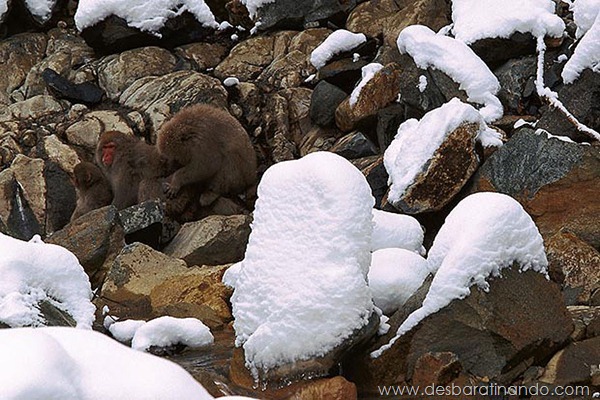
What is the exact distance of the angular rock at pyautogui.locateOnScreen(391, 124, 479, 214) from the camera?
7.86m

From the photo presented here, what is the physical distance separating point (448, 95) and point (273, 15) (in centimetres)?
329

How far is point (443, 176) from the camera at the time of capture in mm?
7906

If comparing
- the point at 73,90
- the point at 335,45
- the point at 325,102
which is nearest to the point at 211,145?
the point at 325,102

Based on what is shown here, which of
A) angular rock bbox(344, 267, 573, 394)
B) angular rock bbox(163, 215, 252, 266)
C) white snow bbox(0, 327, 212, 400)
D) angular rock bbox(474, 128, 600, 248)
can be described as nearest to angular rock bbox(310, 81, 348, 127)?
angular rock bbox(163, 215, 252, 266)

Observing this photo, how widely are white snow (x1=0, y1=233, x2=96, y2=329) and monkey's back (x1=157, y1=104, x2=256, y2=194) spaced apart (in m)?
3.47

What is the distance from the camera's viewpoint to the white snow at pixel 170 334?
6.13 meters

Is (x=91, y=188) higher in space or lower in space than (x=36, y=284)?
lower

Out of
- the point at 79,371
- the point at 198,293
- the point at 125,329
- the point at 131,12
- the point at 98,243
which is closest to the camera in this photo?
the point at 79,371

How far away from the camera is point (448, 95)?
29.7ft

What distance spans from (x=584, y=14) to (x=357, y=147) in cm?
233

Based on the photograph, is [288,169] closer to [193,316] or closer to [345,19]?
[193,316]

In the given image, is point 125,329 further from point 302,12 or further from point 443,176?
point 302,12

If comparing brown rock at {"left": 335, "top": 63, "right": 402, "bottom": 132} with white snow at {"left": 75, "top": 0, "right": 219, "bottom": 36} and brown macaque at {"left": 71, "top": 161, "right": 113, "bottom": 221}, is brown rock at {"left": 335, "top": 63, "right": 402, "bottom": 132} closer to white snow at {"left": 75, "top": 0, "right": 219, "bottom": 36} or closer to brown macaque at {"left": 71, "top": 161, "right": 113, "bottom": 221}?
brown macaque at {"left": 71, "top": 161, "right": 113, "bottom": 221}

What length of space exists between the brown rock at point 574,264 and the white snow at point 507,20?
279 centimetres
